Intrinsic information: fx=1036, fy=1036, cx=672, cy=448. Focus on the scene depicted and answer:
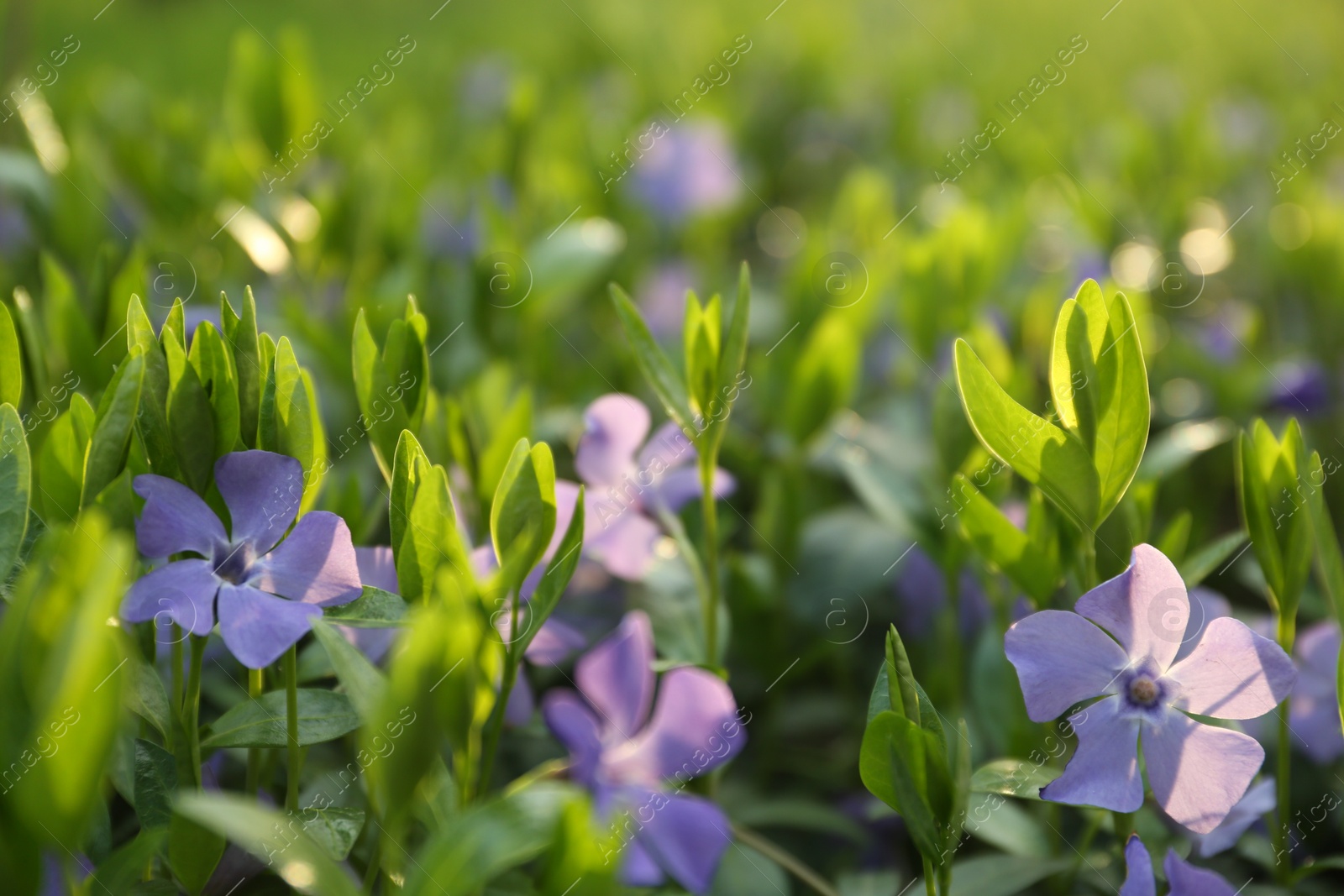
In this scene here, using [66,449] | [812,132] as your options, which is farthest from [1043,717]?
[812,132]

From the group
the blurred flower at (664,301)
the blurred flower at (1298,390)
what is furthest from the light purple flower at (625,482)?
the blurred flower at (1298,390)

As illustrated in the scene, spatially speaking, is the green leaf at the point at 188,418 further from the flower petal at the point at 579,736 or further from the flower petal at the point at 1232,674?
the flower petal at the point at 1232,674

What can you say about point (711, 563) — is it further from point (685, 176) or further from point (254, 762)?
point (685, 176)

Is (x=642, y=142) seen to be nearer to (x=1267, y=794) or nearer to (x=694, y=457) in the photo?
(x=694, y=457)

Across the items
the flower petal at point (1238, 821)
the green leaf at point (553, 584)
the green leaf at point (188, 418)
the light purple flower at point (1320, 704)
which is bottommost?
the light purple flower at point (1320, 704)

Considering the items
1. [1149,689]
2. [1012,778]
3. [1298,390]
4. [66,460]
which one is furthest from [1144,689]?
[1298,390]

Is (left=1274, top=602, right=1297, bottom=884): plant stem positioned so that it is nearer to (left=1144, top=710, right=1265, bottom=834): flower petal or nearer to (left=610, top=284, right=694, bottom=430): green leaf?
(left=1144, top=710, right=1265, bottom=834): flower petal

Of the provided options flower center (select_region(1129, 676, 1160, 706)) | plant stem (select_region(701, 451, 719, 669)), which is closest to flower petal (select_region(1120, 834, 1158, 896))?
flower center (select_region(1129, 676, 1160, 706))
